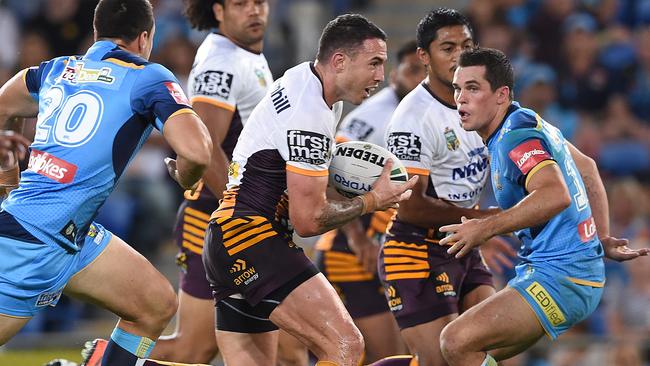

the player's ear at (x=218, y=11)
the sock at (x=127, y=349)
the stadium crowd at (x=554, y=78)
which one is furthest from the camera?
the stadium crowd at (x=554, y=78)

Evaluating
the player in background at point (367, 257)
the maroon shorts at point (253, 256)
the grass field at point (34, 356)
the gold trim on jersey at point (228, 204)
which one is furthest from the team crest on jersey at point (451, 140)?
the grass field at point (34, 356)

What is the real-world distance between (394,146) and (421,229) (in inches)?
24.0

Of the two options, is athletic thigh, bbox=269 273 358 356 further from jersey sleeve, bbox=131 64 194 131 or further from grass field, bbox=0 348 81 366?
grass field, bbox=0 348 81 366

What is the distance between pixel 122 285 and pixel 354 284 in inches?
114

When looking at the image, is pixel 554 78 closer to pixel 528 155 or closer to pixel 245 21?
pixel 245 21

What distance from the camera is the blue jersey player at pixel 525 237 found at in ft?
21.2

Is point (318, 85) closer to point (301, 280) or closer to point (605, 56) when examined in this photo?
point (301, 280)

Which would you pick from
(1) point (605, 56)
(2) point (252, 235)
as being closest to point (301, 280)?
(2) point (252, 235)

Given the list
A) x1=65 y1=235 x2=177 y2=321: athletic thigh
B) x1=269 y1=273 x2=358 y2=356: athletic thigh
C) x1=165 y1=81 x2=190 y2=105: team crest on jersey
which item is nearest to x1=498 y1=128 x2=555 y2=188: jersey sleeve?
x1=269 y1=273 x2=358 y2=356: athletic thigh

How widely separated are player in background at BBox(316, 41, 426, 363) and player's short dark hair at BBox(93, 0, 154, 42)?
9.18 ft

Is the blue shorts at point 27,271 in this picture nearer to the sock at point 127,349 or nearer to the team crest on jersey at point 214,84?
the sock at point 127,349

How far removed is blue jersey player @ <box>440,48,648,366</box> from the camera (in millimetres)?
6461

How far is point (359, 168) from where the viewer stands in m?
6.71

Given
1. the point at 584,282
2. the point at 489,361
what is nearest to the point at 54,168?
the point at 489,361
